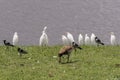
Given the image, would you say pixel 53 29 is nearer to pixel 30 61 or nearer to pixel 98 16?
pixel 98 16

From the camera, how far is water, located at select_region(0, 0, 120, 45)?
161 ft

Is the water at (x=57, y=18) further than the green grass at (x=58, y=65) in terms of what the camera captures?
Yes

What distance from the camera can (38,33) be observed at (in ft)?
162

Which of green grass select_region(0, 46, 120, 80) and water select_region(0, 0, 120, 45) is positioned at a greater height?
water select_region(0, 0, 120, 45)

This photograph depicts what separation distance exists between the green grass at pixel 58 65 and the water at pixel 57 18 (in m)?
19.8

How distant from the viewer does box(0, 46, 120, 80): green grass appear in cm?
1917

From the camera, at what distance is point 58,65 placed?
21203 millimetres

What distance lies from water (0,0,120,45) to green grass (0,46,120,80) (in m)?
19.8

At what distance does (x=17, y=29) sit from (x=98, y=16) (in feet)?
41.6

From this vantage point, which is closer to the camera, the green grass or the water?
the green grass

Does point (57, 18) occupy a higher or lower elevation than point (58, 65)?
higher

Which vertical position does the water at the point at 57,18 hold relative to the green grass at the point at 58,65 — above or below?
above

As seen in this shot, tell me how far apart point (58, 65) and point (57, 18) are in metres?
35.6

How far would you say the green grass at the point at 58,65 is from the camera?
19.2m
